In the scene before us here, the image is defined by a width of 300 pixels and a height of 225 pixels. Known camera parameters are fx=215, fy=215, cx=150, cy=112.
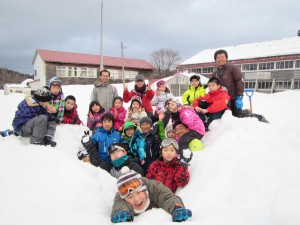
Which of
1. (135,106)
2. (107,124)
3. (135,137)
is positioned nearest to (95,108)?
(135,106)

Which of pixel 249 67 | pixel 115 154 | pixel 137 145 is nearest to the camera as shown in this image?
pixel 115 154

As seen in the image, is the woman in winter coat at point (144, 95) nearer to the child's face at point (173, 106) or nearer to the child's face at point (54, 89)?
the child's face at point (173, 106)

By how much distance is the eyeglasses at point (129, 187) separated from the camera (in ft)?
7.82

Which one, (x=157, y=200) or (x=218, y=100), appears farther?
(x=218, y=100)

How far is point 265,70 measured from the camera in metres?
23.7

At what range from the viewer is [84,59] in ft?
92.0

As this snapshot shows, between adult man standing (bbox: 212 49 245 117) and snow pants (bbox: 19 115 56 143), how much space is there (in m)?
3.95

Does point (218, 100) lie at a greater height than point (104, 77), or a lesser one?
lesser

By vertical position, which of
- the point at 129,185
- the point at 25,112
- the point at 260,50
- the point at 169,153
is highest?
the point at 260,50

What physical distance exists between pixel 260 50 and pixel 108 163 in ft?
88.5

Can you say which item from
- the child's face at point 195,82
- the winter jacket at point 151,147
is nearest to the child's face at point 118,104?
the winter jacket at point 151,147

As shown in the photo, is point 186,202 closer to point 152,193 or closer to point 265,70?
point 152,193

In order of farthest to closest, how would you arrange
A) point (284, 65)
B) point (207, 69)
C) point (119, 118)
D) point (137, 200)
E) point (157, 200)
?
point (207, 69), point (284, 65), point (119, 118), point (157, 200), point (137, 200)

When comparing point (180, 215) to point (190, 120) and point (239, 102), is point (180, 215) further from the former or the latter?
point (239, 102)
